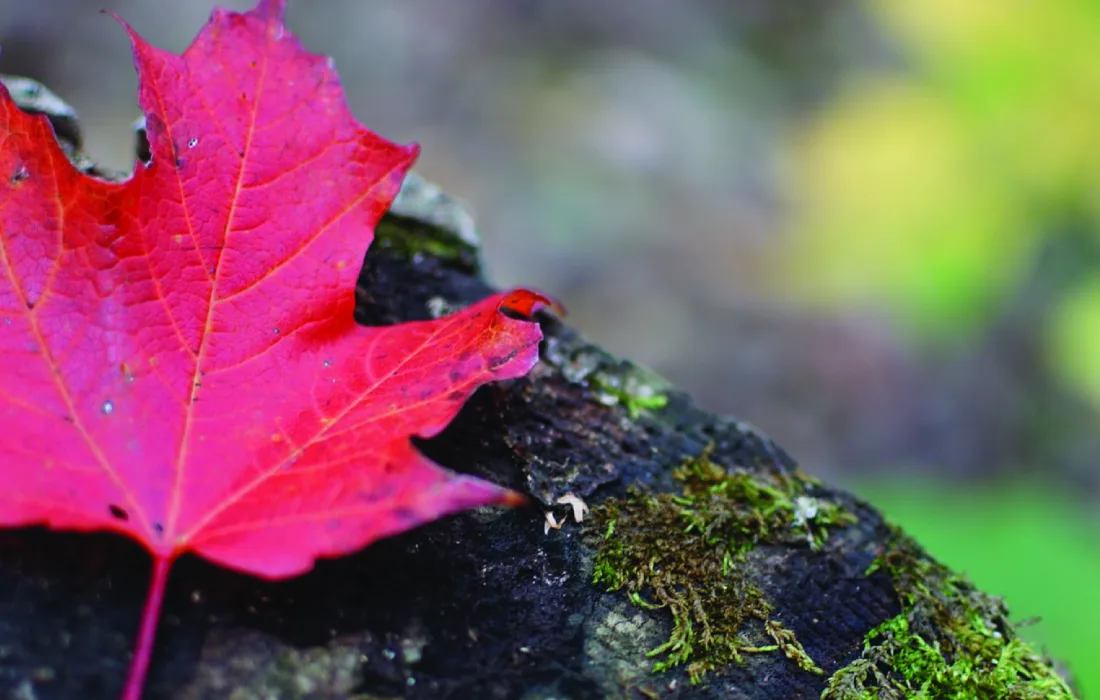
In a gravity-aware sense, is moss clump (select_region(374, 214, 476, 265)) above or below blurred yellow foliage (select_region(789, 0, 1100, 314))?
below

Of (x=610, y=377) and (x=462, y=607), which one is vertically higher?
(x=610, y=377)

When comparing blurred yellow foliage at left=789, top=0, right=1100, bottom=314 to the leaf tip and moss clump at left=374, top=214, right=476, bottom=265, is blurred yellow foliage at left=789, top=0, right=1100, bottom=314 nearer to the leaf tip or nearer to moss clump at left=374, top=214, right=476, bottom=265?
moss clump at left=374, top=214, right=476, bottom=265

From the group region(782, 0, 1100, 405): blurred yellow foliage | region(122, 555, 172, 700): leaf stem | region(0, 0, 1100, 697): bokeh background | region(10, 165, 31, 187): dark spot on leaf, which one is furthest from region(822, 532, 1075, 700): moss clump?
region(782, 0, 1100, 405): blurred yellow foliage

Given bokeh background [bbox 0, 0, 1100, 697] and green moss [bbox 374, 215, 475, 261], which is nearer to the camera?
green moss [bbox 374, 215, 475, 261]

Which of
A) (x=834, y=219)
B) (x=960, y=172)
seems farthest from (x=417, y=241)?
(x=960, y=172)

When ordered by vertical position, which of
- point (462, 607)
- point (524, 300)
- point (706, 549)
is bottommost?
point (462, 607)

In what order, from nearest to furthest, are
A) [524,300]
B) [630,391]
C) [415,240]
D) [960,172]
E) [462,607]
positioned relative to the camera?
[462,607]
[524,300]
[630,391]
[415,240]
[960,172]

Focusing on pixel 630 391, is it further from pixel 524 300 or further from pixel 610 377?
pixel 524 300

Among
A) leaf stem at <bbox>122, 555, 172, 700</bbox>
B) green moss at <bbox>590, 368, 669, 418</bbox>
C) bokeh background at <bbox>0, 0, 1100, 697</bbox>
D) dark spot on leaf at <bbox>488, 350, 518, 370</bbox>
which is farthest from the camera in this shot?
bokeh background at <bbox>0, 0, 1100, 697</bbox>
